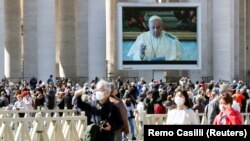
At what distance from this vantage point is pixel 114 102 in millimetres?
18938

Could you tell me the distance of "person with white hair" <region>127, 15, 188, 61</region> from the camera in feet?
203

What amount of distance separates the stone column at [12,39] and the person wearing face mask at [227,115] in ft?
178

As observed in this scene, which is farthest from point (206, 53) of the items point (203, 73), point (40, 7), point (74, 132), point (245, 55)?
point (74, 132)

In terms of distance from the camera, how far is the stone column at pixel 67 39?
76.9 m

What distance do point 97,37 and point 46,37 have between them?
374 centimetres

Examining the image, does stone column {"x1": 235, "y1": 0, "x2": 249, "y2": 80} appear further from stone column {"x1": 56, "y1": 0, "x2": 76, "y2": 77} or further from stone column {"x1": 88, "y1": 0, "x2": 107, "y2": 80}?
stone column {"x1": 88, "y1": 0, "x2": 107, "y2": 80}

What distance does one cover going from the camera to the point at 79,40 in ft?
237

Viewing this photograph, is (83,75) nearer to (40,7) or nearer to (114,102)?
(40,7)

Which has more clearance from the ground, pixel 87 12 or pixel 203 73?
pixel 87 12

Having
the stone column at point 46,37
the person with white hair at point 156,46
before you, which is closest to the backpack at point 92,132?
the person with white hair at point 156,46

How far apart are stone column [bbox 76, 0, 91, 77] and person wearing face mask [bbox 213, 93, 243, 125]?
50.6 m

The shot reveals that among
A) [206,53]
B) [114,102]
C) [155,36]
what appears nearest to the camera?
[114,102]

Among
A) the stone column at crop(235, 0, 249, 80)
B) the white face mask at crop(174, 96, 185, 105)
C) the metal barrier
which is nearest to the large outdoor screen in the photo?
the stone column at crop(235, 0, 249, 80)

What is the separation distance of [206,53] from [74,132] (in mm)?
42619
